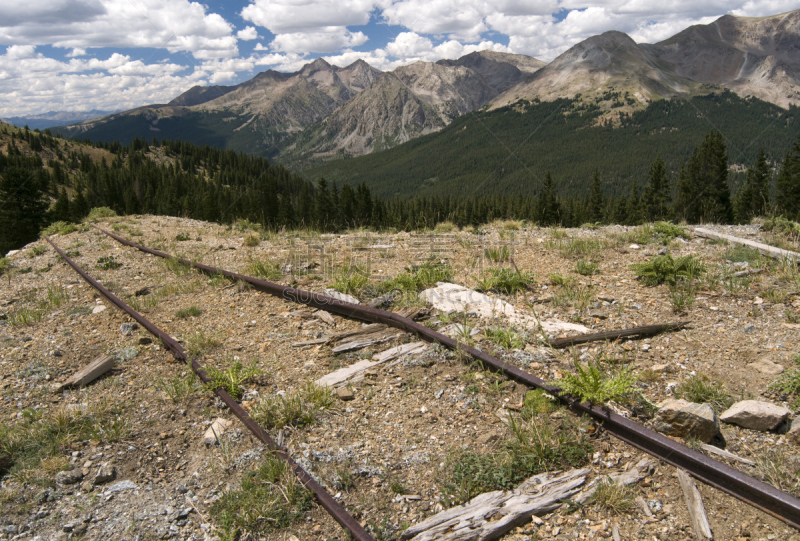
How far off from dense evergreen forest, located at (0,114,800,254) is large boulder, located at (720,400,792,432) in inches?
430

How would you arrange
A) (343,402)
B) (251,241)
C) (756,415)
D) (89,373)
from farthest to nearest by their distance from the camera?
A: (251,241)
(89,373)
(343,402)
(756,415)

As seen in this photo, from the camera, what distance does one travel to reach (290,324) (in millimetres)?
6941

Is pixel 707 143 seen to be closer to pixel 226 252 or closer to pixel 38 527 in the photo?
pixel 226 252

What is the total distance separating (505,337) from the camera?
557 cm

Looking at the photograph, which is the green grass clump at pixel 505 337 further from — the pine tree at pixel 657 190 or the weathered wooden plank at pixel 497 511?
the pine tree at pixel 657 190

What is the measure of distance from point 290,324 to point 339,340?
1.20 metres

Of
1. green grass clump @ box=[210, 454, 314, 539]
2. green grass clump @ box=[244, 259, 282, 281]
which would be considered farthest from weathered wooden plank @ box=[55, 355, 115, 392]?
green grass clump @ box=[244, 259, 282, 281]

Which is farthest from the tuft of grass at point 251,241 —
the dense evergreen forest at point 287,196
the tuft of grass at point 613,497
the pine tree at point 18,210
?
the pine tree at point 18,210

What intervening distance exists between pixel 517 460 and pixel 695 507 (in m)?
1.26

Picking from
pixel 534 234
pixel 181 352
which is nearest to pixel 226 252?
pixel 181 352

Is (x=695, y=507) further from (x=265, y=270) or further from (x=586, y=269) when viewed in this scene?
(x=265, y=270)

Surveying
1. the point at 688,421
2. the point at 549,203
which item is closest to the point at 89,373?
the point at 688,421

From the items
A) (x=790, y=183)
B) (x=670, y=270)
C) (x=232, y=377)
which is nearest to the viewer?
(x=232, y=377)

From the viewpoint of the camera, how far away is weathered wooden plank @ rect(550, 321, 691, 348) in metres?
5.56
